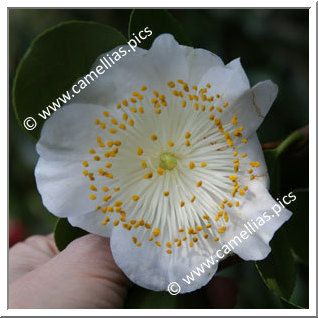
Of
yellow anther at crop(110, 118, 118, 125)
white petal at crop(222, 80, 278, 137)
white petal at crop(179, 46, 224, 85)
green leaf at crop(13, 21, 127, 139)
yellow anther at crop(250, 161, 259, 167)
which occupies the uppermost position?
green leaf at crop(13, 21, 127, 139)

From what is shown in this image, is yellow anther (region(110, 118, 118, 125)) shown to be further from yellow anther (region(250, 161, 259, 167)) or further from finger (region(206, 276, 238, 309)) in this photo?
finger (region(206, 276, 238, 309))

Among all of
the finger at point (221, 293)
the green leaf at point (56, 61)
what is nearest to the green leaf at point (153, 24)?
the green leaf at point (56, 61)

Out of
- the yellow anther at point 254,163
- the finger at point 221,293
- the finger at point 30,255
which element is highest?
the yellow anther at point 254,163

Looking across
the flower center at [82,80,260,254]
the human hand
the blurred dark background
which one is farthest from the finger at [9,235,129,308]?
the blurred dark background

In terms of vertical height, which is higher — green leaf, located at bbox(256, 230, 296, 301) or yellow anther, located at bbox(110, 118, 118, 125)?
yellow anther, located at bbox(110, 118, 118, 125)

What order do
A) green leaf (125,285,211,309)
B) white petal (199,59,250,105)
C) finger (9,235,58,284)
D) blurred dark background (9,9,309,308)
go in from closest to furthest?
white petal (199,59,250,105)
green leaf (125,285,211,309)
finger (9,235,58,284)
blurred dark background (9,9,309,308)

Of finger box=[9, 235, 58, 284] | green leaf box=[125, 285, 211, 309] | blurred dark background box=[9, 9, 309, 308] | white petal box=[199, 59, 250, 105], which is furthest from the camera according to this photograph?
blurred dark background box=[9, 9, 309, 308]

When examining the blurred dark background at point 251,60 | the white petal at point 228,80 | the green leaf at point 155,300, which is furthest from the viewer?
the blurred dark background at point 251,60

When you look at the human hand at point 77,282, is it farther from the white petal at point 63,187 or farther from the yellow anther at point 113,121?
the yellow anther at point 113,121

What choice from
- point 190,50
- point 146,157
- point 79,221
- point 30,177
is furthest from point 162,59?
point 30,177
